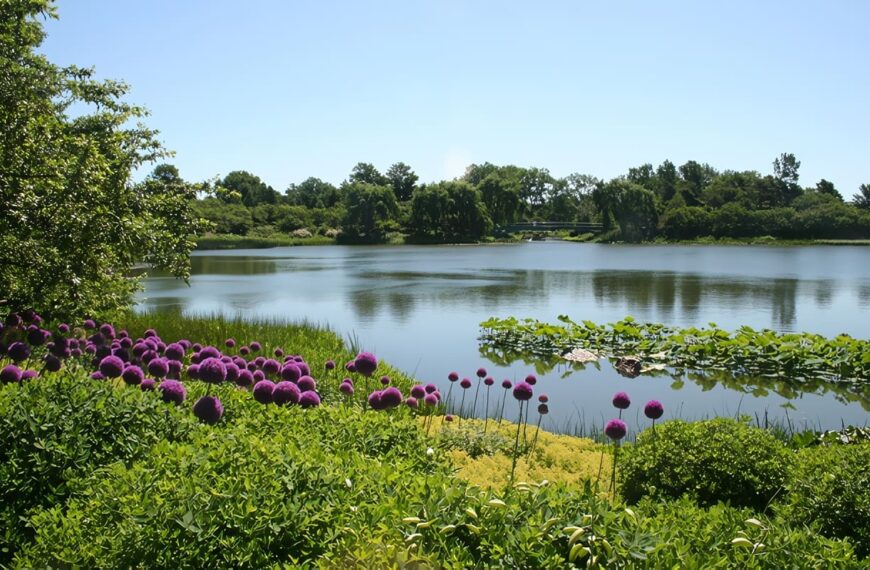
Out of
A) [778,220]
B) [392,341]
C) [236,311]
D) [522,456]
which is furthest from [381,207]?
[522,456]

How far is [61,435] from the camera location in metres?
3.93

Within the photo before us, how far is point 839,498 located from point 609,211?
96.1 meters

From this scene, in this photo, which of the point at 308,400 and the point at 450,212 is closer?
the point at 308,400

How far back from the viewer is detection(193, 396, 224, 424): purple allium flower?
4270 mm

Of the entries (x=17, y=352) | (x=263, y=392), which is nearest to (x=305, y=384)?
(x=263, y=392)

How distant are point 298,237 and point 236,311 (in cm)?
7443

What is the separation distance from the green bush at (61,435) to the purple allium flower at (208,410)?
0.08 m

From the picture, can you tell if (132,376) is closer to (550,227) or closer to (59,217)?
(59,217)

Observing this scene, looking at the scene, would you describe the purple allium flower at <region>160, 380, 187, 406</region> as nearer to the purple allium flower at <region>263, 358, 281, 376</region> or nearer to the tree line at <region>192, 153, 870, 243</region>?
the purple allium flower at <region>263, 358, 281, 376</region>

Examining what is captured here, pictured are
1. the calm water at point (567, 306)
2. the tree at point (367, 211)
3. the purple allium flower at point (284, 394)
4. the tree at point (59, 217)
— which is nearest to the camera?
the purple allium flower at point (284, 394)

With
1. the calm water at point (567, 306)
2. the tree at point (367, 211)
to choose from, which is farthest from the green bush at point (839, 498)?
the tree at point (367, 211)

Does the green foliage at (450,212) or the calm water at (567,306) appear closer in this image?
the calm water at (567,306)

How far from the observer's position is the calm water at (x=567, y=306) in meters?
11.3

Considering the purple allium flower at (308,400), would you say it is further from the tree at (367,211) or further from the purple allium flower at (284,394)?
the tree at (367,211)
